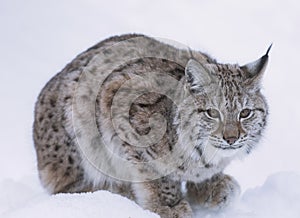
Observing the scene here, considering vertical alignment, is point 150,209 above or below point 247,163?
above

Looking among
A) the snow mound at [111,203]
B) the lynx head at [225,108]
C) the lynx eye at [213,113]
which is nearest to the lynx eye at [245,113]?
the lynx head at [225,108]

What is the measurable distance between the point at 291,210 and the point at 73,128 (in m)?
1.47

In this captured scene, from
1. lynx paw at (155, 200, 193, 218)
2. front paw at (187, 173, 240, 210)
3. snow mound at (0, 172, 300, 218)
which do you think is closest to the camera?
snow mound at (0, 172, 300, 218)

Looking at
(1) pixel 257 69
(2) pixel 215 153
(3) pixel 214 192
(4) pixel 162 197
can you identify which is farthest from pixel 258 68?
(4) pixel 162 197

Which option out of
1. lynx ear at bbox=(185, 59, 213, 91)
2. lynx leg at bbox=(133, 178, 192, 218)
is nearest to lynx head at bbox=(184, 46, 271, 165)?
lynx ear at bbox=(185, 59, 213, 91)

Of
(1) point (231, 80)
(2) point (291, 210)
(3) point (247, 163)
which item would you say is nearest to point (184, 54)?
(1) point (231, 80)

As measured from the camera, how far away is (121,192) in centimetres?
442

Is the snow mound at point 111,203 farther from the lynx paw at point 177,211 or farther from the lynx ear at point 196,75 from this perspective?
the lynx ear at point 196,75

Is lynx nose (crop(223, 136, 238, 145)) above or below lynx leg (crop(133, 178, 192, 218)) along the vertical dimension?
above

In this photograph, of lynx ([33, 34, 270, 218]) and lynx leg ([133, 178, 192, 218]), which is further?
lynx leg ([133, 178, 192, 218])

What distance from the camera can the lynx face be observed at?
3.89m

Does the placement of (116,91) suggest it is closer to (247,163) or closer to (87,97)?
(87,97)

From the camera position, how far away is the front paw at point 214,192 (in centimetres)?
428

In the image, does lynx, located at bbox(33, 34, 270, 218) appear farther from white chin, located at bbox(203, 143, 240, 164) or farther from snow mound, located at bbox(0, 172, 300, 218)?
snow mound, located at bbox(0, 172, 300, 218)
